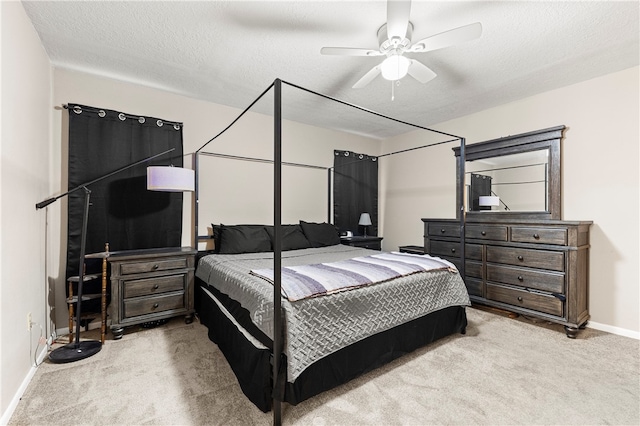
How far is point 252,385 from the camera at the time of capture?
1.70 m

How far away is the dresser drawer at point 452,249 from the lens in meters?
3.39

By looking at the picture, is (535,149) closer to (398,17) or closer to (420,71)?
(420,71)

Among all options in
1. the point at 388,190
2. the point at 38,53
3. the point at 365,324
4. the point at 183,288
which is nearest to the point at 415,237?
the point at 388,190

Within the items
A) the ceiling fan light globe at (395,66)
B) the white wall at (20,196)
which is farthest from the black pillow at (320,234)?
the white wall at (20,196)

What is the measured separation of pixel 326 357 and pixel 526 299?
240 cm

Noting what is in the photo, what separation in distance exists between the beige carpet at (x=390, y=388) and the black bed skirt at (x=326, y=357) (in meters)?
0.08

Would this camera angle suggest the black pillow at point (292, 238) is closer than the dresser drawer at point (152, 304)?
No

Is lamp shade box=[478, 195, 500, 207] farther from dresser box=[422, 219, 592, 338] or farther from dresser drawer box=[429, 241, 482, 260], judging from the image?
dresser drawer box=[429, 241, 482, 260]

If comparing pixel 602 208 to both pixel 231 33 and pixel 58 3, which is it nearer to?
pixel 231 33

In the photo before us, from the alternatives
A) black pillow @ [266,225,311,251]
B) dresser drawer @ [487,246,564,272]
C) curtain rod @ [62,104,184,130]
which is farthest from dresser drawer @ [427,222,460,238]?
curtain rod @ [62,104,184,130]

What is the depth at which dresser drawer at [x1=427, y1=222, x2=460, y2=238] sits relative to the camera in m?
3.55

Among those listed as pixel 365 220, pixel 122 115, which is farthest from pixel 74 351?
pixel 365 220

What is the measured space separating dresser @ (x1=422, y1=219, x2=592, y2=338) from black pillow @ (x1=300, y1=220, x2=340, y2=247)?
5.11 ft

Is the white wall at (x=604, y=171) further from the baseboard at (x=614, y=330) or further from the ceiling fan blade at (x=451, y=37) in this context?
the ceiling fan blade at (x=451, y=37)
